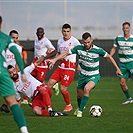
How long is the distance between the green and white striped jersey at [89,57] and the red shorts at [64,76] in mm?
1418

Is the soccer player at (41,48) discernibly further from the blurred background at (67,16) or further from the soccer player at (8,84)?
the blurred background at (67,16)

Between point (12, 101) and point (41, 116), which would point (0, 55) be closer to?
point (12, 101)

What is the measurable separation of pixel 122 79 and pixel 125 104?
85 centimetres

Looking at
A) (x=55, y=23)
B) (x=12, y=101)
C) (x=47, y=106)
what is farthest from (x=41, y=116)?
(x=55, y=23)

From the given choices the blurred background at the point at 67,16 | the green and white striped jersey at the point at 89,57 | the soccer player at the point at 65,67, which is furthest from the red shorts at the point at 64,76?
the blurred background at the point at 67,16

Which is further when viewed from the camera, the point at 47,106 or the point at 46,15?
the point at 46,15

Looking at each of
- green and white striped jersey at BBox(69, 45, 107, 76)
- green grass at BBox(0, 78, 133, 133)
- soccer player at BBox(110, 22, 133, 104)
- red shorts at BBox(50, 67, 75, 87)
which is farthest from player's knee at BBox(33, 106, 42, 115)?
soccer player at BBox(110, 22, 133, 104)

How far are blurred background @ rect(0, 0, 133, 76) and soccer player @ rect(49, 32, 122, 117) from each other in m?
18.0

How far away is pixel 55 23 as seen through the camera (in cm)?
3219

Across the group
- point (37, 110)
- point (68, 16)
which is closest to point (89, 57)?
point (37, 110)

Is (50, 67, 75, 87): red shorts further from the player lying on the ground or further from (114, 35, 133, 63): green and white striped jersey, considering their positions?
(114, 35, 133, 63): green and white striped jersey

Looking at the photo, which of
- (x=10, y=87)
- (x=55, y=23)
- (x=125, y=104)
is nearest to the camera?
(x=10, y=87)

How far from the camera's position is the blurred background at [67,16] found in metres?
31.7

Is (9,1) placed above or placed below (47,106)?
above
